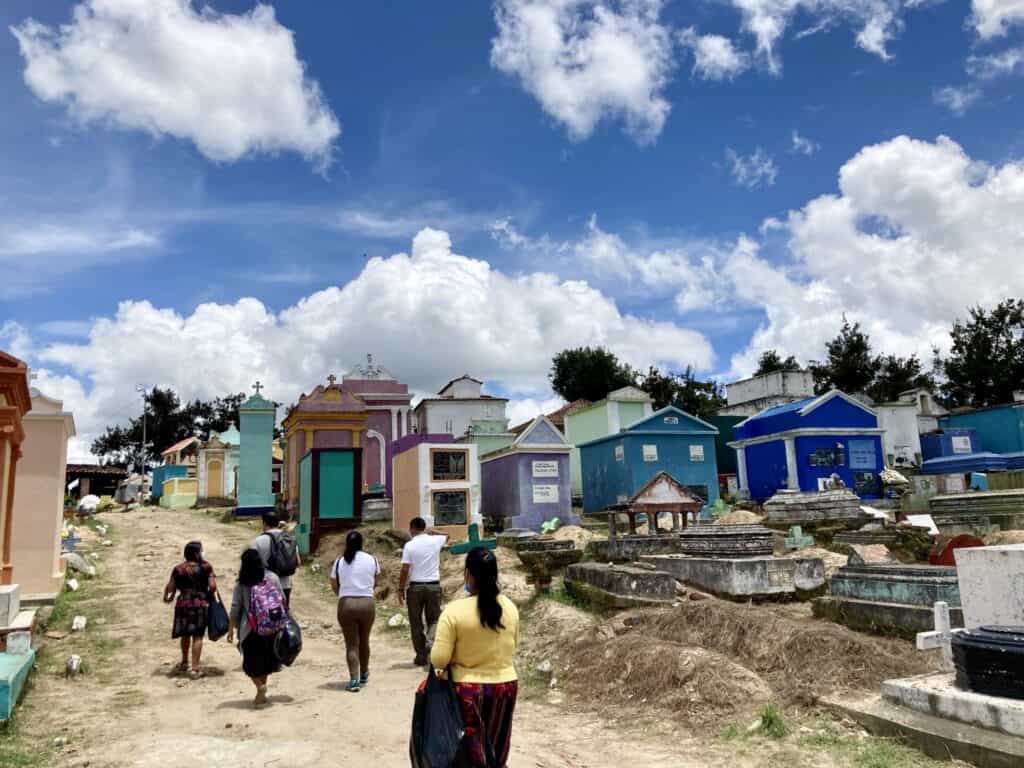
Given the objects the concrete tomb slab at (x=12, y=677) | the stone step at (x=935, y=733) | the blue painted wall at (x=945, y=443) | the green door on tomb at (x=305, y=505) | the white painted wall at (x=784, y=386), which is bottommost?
the stone step at (x=935, y=733)

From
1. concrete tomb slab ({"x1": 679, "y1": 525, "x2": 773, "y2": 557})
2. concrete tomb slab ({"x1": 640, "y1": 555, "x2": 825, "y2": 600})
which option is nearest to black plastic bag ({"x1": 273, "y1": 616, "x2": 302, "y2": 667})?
concrete tomb slab ({"x1": 640, "y1": 555, "x2": 825, "y2": 600})

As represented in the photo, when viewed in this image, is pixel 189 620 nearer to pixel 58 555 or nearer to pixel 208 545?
pixel 58 555

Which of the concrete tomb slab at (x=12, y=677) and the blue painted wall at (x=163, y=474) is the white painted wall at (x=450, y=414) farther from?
the concrete tomb slab at (x=12, y=677)

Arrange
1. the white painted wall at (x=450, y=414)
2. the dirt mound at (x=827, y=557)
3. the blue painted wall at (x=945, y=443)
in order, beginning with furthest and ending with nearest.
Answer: the white painted wall at (x=450, y=414)
the blue painted wall at (x=945, y=443)
the dirt mound at (x=827, y=557)

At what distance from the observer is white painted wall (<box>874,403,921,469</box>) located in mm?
35688

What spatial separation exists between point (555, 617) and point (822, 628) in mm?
4161

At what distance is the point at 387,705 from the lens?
7.43 meters

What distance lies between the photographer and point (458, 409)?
38.6 m

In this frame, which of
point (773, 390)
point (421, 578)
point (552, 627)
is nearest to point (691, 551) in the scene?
point (552, 627)

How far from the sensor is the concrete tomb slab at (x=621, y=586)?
1056cm

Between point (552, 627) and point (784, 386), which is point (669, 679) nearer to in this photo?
point (552, 627)

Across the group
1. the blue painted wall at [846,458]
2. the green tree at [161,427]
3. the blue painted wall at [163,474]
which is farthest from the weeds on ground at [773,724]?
the green tree at [161,427]

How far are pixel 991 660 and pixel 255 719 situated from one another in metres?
6.12

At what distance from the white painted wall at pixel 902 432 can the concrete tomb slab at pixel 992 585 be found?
103 feet
